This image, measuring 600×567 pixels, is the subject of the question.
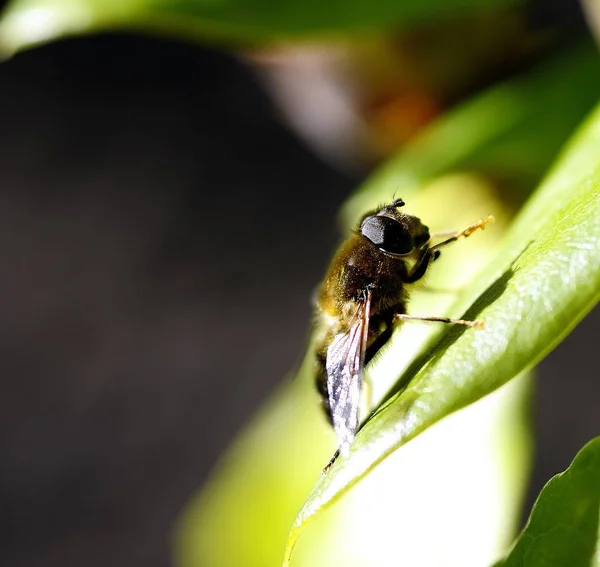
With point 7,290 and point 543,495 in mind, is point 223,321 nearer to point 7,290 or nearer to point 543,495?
point 7,290

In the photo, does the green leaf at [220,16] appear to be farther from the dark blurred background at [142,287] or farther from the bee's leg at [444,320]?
the dark blurred background at [142,287]

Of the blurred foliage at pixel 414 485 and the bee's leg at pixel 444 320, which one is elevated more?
the bee's leg at pixel 444 320

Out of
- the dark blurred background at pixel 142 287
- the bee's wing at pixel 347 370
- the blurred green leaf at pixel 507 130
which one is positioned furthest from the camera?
the dark blurred background at pixel 142 287

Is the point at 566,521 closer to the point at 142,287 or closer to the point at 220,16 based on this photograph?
the point at 220,16

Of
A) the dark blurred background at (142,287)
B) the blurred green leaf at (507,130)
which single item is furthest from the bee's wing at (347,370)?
the dark blurred background at (142,287)

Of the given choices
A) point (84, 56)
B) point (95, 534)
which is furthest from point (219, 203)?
point (95, 534)

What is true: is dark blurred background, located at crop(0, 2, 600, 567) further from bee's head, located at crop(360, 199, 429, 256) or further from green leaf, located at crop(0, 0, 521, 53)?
bee's head, located at crop(360, 199, 429, 256)

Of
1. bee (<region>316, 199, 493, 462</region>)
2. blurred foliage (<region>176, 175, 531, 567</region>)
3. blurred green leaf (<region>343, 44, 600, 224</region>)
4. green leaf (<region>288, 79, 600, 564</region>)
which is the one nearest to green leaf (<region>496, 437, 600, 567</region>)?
green leaf (<region>288, 79, 600, 564</region>)
